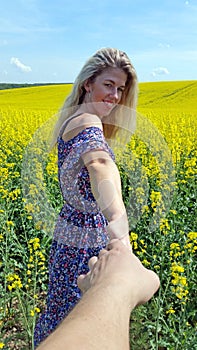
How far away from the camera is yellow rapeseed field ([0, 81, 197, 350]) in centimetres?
233

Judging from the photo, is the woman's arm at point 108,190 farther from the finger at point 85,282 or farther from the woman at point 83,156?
the finger at point 85,282

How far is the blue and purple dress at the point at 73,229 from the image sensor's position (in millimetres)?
1573

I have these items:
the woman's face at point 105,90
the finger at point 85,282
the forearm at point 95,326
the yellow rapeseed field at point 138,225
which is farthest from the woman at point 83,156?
the forearm at point 95,326

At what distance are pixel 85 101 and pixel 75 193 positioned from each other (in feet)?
1.19

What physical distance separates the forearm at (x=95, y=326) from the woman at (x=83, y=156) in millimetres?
700

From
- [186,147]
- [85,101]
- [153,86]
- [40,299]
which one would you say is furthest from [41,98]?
[85,101]

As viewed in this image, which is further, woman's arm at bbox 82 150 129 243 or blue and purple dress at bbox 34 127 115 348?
blue and purple dress at bbox 34 127 115 348

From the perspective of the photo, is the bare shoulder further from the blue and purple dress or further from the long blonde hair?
the long blonde hair

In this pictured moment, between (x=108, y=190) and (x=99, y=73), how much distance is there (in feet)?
1.79

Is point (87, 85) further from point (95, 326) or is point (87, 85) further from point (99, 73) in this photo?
point (95, 326)

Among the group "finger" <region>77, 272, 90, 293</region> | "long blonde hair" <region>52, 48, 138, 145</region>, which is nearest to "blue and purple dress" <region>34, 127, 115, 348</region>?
"long blonde hair" <region>52, 48, 138, 145</region>

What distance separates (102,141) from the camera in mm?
1472

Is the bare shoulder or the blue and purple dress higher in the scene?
the bare shoulder

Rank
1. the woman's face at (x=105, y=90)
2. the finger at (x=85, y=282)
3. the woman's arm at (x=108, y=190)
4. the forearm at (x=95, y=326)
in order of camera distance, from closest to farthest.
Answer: the forearm at (x=95, y=326), the finger at (x=85, y=282), the woman's arm at (x=108, y=190), the woman's face at (x=105, y=90)
